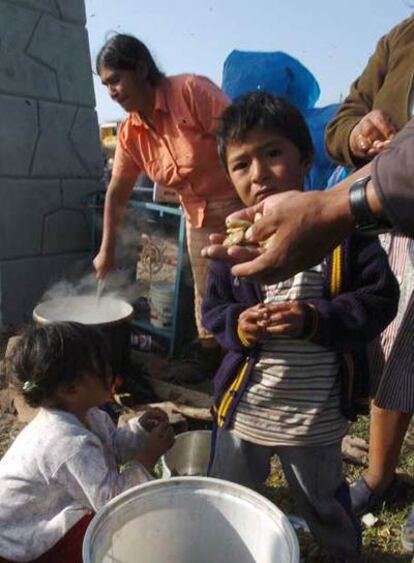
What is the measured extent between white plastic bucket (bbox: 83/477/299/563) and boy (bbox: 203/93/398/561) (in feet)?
0.90

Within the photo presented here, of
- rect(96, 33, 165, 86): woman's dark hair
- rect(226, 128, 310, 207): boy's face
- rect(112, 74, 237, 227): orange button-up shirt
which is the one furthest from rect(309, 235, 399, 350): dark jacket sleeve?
rect(96, 33, 165, 86): woman's dark hair

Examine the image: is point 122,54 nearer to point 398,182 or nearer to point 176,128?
point 176,128

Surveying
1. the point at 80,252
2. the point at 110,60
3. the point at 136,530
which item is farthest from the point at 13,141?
the point at 136,530

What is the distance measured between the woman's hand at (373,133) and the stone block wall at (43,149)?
3.25 m

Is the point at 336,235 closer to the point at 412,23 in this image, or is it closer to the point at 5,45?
the point at 412,23

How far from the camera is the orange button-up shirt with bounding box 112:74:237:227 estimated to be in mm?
2996

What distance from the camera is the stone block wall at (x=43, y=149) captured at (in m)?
4.27

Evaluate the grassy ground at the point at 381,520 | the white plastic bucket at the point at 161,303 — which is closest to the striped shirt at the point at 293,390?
the grassy ground at the point at 381,520

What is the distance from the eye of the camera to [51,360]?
1793mm

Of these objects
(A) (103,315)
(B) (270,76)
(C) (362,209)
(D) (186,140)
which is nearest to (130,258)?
(A) (103,315)

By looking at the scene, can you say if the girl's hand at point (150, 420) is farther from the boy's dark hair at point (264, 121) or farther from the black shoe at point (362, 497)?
the boy's dark hair at point (264, 121)

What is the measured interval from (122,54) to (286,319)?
2.11m

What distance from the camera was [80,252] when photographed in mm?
4863

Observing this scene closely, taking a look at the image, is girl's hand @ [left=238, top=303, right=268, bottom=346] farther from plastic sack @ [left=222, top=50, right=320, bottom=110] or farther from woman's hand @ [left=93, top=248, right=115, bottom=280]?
plastic sack @ [left=222, top=50, right=320, bottom=110]
